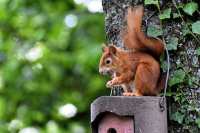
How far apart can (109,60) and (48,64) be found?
9.61 feet

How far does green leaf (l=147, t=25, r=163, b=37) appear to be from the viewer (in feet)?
11.2

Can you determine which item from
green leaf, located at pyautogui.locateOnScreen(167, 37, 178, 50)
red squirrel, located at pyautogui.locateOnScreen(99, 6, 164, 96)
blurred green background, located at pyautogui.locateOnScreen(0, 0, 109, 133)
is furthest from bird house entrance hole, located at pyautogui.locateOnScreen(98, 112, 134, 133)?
blurred green background, located at pyautogui.locateOnScreen(0, 0, 109, 133)

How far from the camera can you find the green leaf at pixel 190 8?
336cm

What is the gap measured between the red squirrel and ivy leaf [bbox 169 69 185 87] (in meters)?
0.05

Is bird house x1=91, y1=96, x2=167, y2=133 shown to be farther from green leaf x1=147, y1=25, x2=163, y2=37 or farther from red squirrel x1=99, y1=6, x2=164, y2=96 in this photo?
green leaf x1=147, y1=25, x2=163, y2=37

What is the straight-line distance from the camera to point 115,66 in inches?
138

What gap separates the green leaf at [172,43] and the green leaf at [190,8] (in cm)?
14

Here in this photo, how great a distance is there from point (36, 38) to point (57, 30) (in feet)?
0.81

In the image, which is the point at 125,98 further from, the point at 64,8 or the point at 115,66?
the point at 64,8

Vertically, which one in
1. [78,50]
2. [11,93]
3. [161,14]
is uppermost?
[161,14]

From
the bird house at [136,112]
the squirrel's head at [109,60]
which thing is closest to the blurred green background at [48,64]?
the squirrel's head at [109,60]

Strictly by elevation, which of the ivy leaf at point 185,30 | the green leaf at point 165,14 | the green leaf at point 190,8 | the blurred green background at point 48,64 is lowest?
the blurred green background at point 48,64

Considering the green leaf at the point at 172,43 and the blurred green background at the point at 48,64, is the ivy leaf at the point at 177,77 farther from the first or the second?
the blurred green background at the point at 48,64

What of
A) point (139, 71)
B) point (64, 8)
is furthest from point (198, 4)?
point (64, 8)
